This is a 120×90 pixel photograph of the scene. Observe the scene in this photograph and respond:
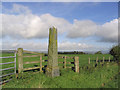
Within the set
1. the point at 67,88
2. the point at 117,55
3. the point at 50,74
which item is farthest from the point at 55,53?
the point at 117,55

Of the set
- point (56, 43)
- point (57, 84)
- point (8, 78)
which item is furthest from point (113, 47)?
point (8, 78)

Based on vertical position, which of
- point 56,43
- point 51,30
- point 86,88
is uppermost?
point 51,30

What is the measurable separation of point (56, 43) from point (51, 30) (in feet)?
3.61

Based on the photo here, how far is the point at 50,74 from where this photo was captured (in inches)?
359

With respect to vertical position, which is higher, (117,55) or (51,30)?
(51,30)

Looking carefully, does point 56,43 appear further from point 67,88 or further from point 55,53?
point 67,88

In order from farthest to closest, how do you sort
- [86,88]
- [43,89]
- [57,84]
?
1. [57,84]
2. [86,88]
3. [43,89]

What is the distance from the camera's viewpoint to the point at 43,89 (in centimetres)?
640

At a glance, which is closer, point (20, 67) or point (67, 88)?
point (67, 88)

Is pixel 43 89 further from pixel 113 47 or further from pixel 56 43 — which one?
pixel 113 47

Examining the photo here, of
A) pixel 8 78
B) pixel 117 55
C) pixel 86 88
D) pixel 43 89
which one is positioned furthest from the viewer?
pixel 117 55

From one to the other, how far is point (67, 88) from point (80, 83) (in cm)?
123

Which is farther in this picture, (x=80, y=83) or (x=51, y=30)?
(x=51, y=30)

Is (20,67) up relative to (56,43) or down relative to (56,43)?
down
